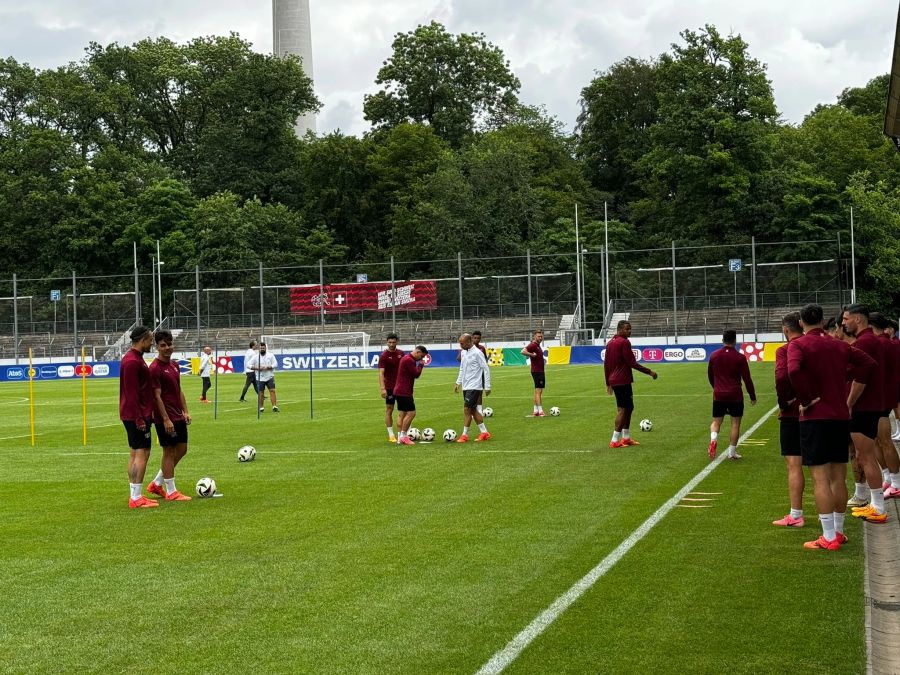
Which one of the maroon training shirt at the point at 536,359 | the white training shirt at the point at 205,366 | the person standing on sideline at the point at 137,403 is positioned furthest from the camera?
the white training shirt at the point at 205,366

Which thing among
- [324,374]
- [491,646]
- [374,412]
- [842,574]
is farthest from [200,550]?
[324,374]

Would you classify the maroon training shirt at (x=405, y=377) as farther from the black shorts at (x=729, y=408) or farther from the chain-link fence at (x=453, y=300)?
the chain-link fence at (x=453, y=300)

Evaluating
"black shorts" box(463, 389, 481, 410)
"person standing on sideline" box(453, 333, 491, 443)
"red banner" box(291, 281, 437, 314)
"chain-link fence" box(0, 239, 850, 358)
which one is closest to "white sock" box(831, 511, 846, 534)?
"person standing on sideline" box(453, 333, 491, 443)

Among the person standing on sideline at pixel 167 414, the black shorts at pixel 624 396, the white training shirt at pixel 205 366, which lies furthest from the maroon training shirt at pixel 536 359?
the person standing on sideline at pixel 167 414

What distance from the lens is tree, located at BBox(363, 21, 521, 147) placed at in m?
98.4

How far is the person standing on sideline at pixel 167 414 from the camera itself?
1376 centimetres

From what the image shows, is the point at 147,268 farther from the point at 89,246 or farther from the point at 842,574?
the point at 842,574

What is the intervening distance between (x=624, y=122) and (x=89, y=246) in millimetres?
44418

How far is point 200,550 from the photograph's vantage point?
1095cm

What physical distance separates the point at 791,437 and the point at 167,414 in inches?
282

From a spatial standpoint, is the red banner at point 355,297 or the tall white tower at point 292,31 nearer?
the red banner at point 355,297

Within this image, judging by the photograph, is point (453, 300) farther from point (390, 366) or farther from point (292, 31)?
point (390, 366)

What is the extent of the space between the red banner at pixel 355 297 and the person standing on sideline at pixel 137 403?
56.6 m

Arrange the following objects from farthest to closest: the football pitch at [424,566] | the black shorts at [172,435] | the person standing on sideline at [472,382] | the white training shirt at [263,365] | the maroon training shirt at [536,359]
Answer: the white training shirt at [263,365] → the maroon training shirt at [536,359] → the person standing on sideline at [472,382] → the black shorts at [172,435] → the football pitch at [424,566]
